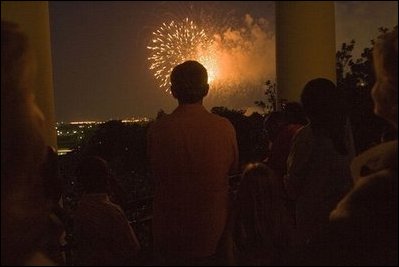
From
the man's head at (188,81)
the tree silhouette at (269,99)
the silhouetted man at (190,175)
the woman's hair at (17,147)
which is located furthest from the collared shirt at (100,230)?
the tree silhouette at (269,99)

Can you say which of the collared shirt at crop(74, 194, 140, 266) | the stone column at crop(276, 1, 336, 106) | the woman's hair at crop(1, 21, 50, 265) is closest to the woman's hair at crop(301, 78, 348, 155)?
the collared shirt at crop(74, 194, 140, 266)

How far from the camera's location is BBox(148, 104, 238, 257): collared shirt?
375 centimetres

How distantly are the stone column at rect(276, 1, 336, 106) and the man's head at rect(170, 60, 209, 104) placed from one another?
9.52 ft

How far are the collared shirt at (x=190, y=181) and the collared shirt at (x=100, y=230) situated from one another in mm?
916

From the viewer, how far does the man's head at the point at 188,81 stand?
3918 millimetres

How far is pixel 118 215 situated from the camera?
4.80m

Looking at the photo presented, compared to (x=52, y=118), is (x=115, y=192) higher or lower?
lower

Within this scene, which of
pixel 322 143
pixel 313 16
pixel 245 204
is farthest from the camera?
pixel 313 16

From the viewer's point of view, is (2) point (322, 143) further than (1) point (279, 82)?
No

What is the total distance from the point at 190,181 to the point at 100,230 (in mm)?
1265

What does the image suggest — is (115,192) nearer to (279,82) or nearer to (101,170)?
(101,170)

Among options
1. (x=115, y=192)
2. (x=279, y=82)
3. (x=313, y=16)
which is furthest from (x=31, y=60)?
(x=279, y=82)

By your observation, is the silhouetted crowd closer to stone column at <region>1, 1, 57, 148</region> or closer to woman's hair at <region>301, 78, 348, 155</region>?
woman's hair at <region>301, 78, 348, 155</region>

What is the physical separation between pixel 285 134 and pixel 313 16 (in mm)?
1624
